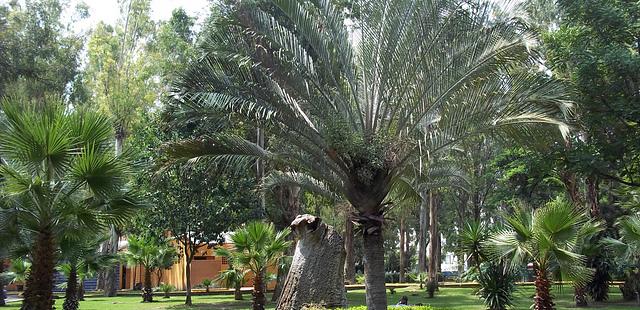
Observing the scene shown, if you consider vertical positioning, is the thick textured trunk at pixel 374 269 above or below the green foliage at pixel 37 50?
below

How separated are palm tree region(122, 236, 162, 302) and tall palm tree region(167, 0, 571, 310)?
1665cm

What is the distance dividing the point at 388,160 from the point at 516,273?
26.7ft

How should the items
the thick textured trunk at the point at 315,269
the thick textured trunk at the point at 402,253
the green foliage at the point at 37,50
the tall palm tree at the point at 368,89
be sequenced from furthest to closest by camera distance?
1. the thick textured trunk at the point at 402,253
2. the green foliage at the point at 37,50
3. the thick textured trunk at the point at 315,269
4. the tall palm tree at the point at 368,89

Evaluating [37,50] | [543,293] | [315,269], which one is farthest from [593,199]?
[37,50]

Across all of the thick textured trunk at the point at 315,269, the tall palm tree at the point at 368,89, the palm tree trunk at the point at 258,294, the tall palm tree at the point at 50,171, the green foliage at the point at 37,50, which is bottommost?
the palm tree trunk at the point at 258,294

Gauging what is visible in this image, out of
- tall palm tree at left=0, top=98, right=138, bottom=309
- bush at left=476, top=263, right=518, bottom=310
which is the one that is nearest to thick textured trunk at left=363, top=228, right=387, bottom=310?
tall palm tree at left=0, top=98, right=138, bottom=309

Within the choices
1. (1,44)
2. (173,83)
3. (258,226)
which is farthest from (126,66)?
(173,83)

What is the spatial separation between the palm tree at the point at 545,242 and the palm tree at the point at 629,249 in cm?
95

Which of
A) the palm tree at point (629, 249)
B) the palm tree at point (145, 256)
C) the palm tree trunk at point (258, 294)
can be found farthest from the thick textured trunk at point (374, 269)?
the palm tree at point (145, 256)

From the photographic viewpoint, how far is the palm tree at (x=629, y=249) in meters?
14.7

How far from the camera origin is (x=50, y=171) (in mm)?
10328

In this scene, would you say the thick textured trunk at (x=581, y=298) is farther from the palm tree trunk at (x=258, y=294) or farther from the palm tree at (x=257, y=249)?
the palm tree trunk at (x=258, y=294)

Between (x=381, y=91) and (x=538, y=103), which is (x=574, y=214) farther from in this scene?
(x=381, y=91)

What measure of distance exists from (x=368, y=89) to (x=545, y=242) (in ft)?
17.8
